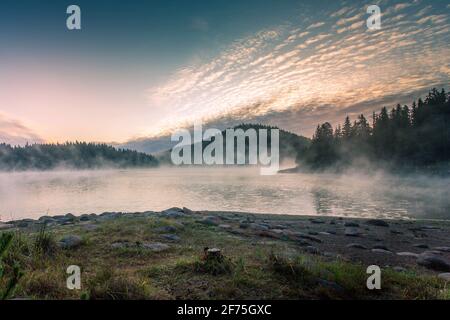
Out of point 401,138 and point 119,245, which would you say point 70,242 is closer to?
point 119,245

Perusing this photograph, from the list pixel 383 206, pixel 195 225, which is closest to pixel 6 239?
pixel 195 225

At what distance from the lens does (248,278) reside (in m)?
6.26

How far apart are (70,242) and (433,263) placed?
12.8 m

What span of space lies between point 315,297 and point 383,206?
2773 centimetres

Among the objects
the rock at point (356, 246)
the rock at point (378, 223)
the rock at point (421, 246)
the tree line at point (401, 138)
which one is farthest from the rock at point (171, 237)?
the tree line at point (401, 138)

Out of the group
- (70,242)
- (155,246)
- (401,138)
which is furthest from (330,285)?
(401,138)

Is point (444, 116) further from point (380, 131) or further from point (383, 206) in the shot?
point (383, 206)

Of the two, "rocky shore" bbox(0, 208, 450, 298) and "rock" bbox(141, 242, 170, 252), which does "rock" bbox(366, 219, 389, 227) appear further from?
"rock" bbox(141, 242, 170, 252)

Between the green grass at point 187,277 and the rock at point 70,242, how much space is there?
0.64ft

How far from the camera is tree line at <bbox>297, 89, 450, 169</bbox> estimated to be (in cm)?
6588

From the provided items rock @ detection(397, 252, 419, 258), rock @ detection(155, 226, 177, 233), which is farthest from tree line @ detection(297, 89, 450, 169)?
rock @ detection(155, 226, 177, 233)

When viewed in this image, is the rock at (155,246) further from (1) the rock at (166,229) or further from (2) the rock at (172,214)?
(2) the rock at (172,214)

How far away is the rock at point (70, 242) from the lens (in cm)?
875
